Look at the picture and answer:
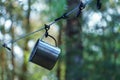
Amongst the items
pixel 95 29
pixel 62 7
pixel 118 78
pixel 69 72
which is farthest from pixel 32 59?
pixel 118 78

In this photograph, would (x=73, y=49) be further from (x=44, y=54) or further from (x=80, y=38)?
(x=44, y=54)

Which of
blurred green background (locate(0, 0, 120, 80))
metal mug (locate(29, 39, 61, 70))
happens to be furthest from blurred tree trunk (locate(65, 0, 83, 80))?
metal mug (locate(29, 39, 61, 70))

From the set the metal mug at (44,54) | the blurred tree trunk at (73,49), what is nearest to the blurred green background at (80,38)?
the blurred tree trunk at (73,49)

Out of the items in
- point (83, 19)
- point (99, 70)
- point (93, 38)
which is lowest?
point (99, 70)

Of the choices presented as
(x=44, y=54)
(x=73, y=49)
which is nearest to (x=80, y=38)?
(x=73, y=49)

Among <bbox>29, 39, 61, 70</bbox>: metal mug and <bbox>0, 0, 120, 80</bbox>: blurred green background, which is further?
<bbox>0, 0, 120, 80</bbox>: blurred green background

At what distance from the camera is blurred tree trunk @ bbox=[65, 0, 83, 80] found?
5281 millimetres

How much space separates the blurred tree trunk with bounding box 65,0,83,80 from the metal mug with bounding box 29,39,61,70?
103 inches

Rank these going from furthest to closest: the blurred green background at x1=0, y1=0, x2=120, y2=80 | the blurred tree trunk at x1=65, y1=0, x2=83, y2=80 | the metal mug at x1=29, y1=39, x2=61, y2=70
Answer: the blurred tree trunk at x1=65, y1=0, x2=83, y2=80 < the blurred green background at x1=0, y1=0, x2=120, y2=80 < the metal mug at x1=29, y1=39, x2=61, y2=70

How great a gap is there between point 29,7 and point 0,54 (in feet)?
4.52

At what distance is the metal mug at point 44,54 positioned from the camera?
8.41 feet

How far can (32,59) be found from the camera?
2.58 m

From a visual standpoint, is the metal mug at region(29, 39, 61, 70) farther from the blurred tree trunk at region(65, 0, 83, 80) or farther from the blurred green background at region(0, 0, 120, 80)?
the blurred tree trunk at region(65, 0, 83, 80)

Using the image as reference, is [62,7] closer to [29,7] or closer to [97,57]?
[29,7]
